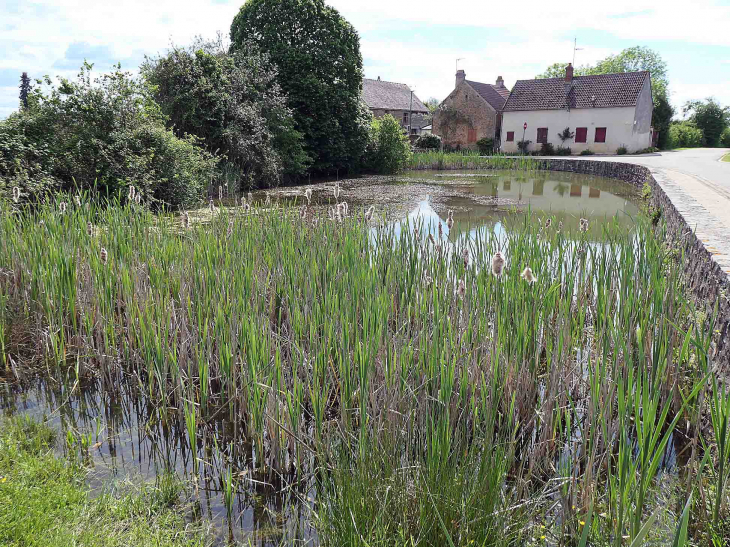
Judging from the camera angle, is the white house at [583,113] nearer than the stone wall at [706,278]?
No

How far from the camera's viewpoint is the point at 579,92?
38.3 meters

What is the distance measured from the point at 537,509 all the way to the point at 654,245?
3.45 m

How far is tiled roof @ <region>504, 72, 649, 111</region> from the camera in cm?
3673

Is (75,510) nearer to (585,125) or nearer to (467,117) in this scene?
(585,125)

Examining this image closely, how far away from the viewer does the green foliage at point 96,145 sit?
930 centimetres

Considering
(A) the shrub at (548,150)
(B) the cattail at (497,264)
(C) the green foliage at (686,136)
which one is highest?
(C) the green foliage at (686,136)

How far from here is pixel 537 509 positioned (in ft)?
8.42

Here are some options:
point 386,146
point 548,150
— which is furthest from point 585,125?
point 386,146

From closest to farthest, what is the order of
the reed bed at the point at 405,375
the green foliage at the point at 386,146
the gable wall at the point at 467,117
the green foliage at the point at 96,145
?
1. the reed bed at the point at 405,375
2. the green foliage at the point at 96,145
3. the green foliage at the point at 386,146
4. the gable wall at the point at 467,117

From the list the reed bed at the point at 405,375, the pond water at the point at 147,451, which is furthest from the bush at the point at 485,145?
the pond water at the point at 147,451

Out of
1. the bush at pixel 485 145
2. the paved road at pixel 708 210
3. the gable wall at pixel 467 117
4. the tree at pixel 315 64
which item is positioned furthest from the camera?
the gable wall at pixel 467 117

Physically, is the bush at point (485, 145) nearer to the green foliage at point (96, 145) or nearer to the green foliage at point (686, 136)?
the green foliage at point (686, 136)

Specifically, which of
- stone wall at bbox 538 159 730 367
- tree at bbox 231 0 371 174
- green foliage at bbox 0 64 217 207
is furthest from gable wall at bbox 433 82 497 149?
stone wall at bbox 538 159 730 367

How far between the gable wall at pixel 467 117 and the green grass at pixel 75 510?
41.8 meters
